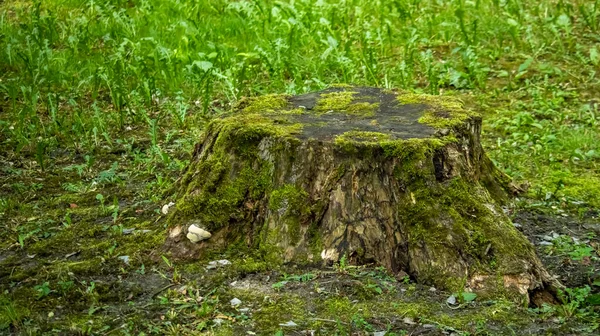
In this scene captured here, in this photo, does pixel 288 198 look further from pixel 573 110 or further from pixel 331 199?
pixel 573 110

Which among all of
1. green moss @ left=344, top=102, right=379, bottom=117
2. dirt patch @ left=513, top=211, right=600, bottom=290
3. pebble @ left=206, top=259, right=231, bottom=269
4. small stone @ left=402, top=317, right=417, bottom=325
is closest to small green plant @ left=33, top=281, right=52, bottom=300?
pebble @ left=206, top=259, right=231, bottom=269

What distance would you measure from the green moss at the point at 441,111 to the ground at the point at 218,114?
89cm

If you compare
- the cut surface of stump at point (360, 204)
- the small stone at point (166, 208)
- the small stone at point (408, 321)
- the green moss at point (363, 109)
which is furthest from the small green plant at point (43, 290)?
the green moss at point (363, 109)

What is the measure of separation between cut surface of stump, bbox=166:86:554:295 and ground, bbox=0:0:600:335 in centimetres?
13

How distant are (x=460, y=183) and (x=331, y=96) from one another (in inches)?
51.5

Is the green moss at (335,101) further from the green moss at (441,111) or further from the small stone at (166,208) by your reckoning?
the small stone at (166,208)

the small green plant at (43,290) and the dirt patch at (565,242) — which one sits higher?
the dirt patch at (565,242)

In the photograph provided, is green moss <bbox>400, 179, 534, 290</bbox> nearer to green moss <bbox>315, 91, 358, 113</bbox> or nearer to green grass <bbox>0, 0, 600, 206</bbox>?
green moss <bbox>315, 91, 358, 113</bbox>

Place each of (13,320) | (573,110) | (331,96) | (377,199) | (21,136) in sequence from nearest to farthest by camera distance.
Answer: (13,320), (377,199), (331,96), (21,136), (573,110)

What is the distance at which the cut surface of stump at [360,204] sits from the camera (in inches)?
157

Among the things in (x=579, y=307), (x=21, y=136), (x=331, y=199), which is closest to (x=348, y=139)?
(x=331, y=199)

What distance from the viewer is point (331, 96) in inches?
202

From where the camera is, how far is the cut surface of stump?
13.1ft

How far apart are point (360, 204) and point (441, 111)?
99 cm
